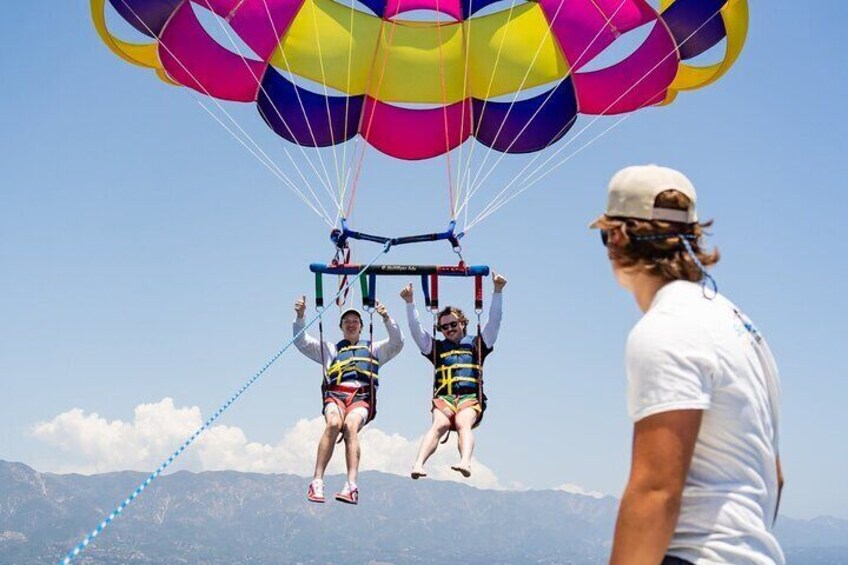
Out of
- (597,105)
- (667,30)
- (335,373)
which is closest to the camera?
(335,373)

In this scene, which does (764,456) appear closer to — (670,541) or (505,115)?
(670,541)

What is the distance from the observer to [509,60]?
10828 mm

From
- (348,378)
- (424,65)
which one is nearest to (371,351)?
(348,378)

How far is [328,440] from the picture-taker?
8.17 metres

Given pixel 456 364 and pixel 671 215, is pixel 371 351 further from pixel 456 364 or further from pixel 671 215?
pixel 671 215

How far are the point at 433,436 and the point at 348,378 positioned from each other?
39.3 inches

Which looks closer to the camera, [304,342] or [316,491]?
[316,491]

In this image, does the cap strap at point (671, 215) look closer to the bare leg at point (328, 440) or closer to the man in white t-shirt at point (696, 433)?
the man in white t-shirt at point (696, 433)

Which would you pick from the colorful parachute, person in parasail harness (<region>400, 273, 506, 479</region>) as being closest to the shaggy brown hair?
person in parasail harness (<region>400, 273, 506, 479</region>)

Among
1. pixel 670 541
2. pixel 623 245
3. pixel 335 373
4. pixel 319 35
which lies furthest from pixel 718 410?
pixel 319 35

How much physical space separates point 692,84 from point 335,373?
5314 millimetres

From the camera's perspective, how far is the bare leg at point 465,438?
7.55 m

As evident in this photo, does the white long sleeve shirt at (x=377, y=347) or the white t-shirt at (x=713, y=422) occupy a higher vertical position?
the white long sleeve shirt at (x=377, y=347)

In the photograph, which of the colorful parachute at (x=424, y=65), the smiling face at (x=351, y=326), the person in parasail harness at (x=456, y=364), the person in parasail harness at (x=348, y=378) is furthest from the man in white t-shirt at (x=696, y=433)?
the colorful parachute at (x=424, y=65)
